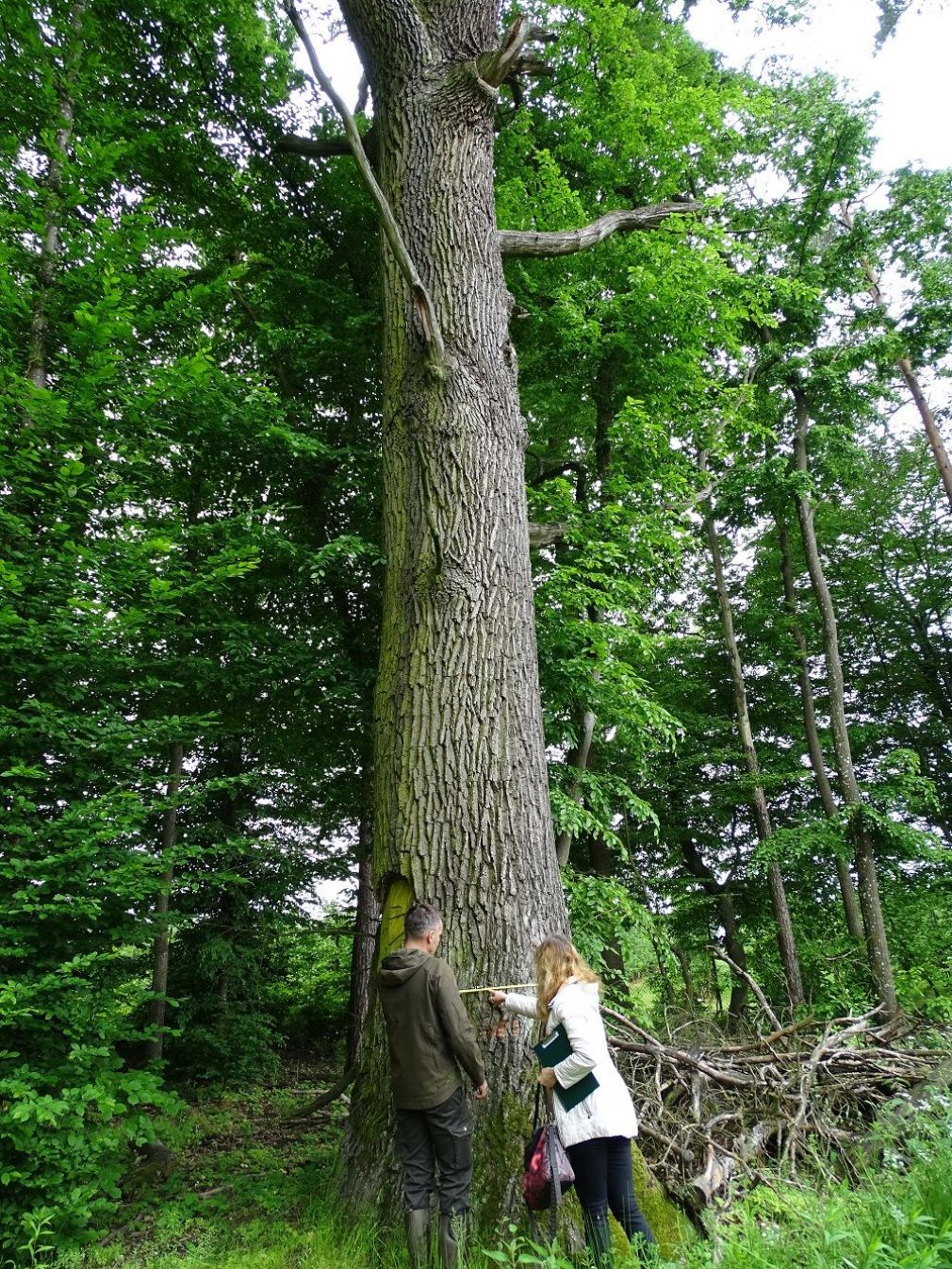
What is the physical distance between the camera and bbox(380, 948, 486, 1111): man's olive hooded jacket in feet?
9.78

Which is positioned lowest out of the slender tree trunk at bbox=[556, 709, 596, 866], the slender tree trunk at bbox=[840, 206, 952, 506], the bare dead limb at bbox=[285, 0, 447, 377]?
the slender tree trunk at bbox=[556, 709, 596, 866]

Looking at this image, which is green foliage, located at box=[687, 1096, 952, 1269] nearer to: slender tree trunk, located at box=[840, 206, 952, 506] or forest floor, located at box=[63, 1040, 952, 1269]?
forest floor, located at box=[63, 1040, 952, 1269]

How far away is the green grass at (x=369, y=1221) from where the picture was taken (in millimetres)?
1887

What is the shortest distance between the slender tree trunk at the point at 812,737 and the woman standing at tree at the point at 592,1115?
8.47m

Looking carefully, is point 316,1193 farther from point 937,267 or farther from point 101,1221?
point 937,267

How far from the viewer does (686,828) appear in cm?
1336

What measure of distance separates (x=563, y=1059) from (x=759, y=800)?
1004 cm

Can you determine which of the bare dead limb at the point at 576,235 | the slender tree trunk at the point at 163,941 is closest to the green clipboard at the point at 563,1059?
the slender tree trunk at the point at 163,941

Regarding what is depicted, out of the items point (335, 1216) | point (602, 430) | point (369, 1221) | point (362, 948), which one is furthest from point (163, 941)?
point (602, 430)

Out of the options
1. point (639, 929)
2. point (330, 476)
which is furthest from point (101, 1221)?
point (330, 476)

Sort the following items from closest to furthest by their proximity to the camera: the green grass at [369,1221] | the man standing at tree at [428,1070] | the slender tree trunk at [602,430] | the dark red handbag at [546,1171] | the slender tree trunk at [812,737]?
the green grass at [369,1221], the dark red handbag at [546,1171], the man standing at tree at [428,1070], the slender tree trunk at [602,430], the slender tree trunk at [812,737]

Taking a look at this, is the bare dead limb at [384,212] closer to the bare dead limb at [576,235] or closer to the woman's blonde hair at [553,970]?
the bare dead limb at [576,235]

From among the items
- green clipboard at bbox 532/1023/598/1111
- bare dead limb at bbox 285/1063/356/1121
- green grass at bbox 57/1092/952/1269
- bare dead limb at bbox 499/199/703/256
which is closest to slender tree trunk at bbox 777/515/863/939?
bare dead limb at bbox 285/1063/356/1121

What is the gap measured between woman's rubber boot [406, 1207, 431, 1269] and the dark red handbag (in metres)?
0.43
